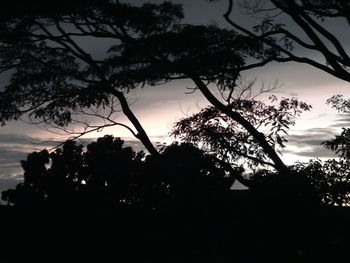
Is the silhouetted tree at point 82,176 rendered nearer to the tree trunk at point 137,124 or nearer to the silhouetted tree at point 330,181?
the tree trunk at point 137,124

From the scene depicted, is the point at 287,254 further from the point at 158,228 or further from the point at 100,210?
the point at 100,210

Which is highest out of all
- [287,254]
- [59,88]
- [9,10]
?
[9,10]

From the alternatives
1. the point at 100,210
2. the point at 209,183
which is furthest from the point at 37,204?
the point at 209,183

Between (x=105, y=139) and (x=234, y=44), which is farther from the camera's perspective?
(x=105, y=139)

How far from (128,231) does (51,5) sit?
6.86m

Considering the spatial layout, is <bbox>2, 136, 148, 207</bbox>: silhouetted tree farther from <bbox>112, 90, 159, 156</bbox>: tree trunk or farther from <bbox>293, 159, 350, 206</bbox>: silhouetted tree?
<bbox>293, 159, 350, 206</bbox>: silhouetted tree

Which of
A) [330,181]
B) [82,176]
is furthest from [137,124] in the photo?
[330,181]

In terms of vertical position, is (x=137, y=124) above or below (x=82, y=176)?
above

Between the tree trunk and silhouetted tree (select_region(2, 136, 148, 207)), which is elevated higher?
the tree trunk

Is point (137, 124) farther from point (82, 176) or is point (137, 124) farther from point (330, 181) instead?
point (330, 181)

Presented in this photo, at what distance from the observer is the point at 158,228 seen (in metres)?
14.7

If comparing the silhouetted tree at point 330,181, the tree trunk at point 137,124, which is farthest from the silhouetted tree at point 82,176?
the silhouetted tree at point 330,181

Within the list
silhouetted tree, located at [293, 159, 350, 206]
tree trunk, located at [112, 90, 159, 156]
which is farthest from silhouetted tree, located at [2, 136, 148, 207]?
silhouetted tree, located at [293, 159, 350, 206]

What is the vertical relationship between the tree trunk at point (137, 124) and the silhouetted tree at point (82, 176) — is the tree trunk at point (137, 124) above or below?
above
